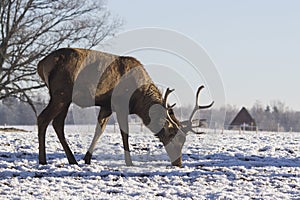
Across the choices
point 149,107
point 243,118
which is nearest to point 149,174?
point 149,107

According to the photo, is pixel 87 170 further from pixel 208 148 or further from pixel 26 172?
pixel 208 148

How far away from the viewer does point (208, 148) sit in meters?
13.9

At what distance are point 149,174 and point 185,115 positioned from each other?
4.84m

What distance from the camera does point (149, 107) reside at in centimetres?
1146

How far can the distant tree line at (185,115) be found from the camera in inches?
703

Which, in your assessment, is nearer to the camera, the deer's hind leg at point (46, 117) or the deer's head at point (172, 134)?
the deer's hind leg at point (46, 117)

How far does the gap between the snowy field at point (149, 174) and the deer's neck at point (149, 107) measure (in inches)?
32.8

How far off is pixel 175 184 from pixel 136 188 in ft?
2.56

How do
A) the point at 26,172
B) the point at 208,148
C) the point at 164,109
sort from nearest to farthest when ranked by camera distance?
the point at 26,172, the point at 164,109, the point at 208,148

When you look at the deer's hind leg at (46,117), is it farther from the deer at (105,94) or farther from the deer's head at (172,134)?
the deer's head at (172,134)

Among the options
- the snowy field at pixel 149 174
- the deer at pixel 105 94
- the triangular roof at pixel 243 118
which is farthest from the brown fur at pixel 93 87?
the triangular roof at pixel 243 118

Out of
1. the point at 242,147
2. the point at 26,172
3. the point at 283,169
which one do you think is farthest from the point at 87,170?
the point at 242,147

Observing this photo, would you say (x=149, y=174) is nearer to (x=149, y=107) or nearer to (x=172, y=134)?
(x=172, y=134)

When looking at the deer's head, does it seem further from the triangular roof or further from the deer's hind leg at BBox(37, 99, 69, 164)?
the triangular roof
